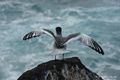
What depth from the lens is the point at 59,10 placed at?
21.9 meters

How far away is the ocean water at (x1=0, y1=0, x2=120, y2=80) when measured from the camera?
13.6 meters

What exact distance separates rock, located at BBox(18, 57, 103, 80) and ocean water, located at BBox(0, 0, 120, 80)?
6.02 meters

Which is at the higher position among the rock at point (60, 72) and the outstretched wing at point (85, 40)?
the outstretched wing at point (85, 40)

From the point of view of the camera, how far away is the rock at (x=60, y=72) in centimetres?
600

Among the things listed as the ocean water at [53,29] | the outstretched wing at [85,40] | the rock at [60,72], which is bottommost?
the rock at [60,72]

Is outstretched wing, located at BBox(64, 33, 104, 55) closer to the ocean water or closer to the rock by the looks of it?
the rock

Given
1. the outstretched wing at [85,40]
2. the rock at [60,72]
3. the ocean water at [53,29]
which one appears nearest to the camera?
the rock at [60,72]

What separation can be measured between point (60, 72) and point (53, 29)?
12.4 m

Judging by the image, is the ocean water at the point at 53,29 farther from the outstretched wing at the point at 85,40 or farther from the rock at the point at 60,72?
the rock at the point at 60,72

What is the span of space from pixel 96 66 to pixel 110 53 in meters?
2.00

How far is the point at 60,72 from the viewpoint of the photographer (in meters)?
6.09

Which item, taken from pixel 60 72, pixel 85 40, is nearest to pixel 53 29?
pixel 85 40

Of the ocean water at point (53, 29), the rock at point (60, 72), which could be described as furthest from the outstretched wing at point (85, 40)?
the ocean water at point (53, 29)

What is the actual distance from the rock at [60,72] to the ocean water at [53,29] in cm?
602
